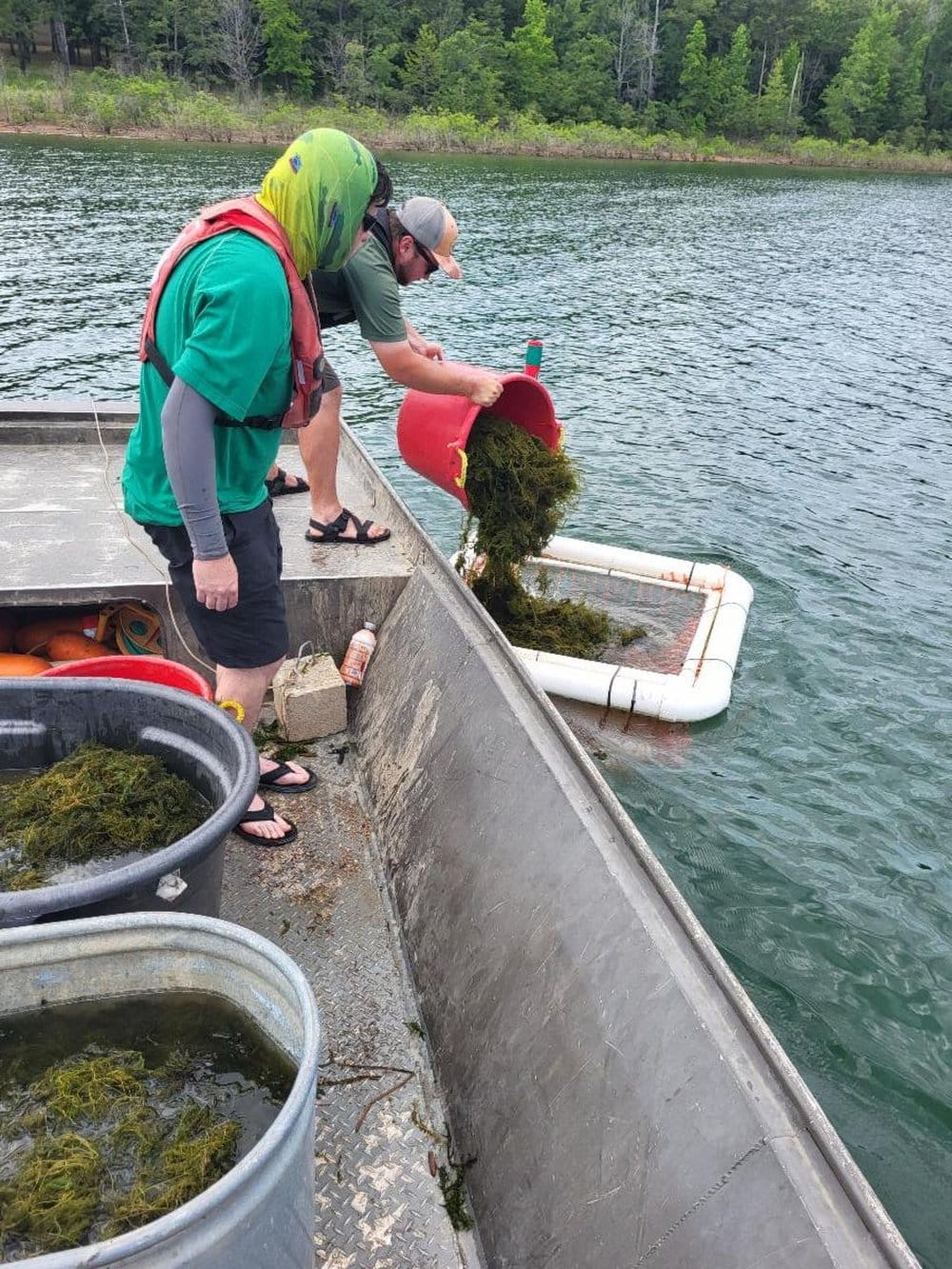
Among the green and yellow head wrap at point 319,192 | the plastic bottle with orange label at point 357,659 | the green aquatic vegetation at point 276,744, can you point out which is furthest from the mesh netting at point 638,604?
the green and yellow head wrap at point 319,192

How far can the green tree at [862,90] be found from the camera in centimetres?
7438

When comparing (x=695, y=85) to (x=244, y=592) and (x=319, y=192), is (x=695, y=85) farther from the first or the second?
(x=244, y=592)

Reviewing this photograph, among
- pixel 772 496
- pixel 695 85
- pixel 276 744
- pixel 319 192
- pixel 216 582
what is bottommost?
pixel 772 496

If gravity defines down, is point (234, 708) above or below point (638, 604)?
above

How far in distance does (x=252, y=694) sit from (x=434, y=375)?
1587mm

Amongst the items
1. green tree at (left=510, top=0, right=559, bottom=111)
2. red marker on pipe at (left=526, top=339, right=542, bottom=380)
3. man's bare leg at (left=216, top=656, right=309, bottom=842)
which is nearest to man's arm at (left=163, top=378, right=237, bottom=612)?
man's bare leg at (left=216, top=656, right=309, bottom=842)

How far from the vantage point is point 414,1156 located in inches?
99.7

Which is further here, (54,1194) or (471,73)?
(471,73)

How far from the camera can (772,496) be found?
1078 centimetres

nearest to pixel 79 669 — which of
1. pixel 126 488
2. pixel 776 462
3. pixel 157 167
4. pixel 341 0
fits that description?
pixel 126 488

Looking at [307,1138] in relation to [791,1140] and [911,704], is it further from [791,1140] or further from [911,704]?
[911,704]

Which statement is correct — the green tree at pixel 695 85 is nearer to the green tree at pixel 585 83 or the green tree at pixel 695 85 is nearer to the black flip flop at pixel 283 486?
the green tree at pixel 585 83

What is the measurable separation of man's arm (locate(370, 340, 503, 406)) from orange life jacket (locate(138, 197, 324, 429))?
3.30ft

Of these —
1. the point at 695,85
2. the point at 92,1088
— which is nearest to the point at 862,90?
the point at 695,85
